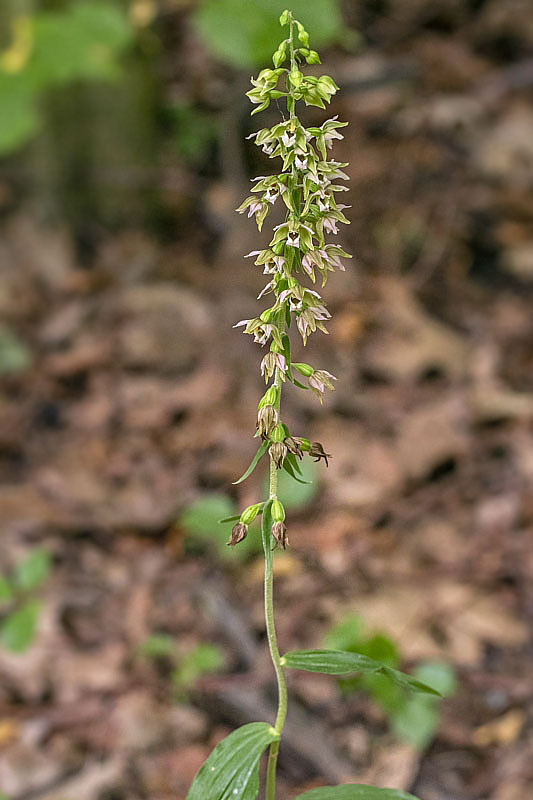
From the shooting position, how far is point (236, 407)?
172 inches

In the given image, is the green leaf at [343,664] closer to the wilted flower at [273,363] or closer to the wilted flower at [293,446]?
the wilted flower at [293,446]

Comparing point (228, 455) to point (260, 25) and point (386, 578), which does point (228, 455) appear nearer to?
point (386, 578)

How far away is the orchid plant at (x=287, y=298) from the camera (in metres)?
1.49

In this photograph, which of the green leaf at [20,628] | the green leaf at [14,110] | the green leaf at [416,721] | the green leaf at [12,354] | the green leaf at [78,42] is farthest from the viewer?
the green leaf at [12,354]

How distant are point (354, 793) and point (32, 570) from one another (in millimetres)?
1879

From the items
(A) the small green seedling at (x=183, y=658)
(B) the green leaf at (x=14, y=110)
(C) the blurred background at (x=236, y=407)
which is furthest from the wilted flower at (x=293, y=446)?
(B) the green leaf at (x=14, y=110)

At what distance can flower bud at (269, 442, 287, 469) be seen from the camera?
1552 millimetres

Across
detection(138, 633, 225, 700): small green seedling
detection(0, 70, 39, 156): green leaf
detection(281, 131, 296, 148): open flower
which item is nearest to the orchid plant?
detection(281, 131, 296, 148): open flower

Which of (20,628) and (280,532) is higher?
(20,628)

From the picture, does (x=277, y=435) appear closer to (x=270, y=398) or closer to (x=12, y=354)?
(x=270, y=398)

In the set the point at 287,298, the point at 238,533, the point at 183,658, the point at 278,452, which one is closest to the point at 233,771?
the point at 238,533

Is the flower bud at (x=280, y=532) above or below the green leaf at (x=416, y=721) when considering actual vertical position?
above

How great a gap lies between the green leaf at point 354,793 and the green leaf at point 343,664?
0.22 metres

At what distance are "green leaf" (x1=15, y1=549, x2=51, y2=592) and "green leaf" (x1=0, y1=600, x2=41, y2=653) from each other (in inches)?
3.6
